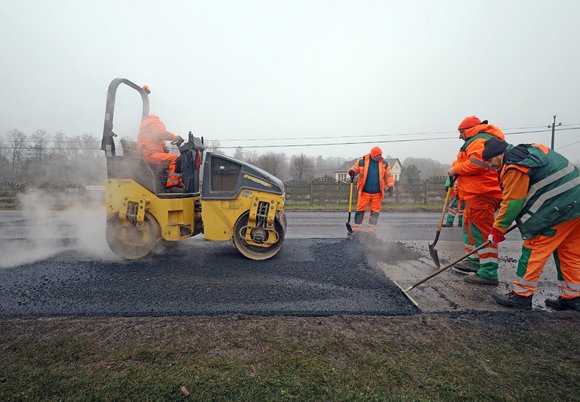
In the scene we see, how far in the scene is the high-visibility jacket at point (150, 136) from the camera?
4738mm

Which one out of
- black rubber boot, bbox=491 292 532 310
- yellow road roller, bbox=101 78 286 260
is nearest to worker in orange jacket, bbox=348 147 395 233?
yellow road roller, bbox=101 78 286 260

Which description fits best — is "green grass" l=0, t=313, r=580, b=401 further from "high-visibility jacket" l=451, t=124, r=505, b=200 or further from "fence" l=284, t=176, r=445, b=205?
"fence" l=284, t=176, r=445, b=205

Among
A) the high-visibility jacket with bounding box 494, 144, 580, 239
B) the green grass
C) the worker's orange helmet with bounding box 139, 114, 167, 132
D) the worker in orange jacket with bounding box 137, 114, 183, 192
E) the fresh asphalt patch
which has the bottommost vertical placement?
the fresh asphalt patch

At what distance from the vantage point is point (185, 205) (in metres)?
4.70

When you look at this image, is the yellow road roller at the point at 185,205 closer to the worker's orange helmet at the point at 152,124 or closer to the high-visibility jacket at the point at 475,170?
the worker's orange helmet at the point at 152,124

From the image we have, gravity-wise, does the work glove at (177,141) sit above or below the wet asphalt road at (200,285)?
above

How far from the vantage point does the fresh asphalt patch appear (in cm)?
298

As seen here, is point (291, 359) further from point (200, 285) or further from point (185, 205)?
point (185, 205)

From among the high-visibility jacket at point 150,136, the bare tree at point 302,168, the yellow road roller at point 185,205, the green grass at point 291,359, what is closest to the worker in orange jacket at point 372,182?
the yellow road roller at point 185,205

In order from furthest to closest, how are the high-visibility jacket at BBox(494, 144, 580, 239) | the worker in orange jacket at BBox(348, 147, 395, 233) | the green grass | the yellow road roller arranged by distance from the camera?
the worker in orange jacket at BBox(348, 147, 395, 233) → the yellow road roller → the high-visibility jacket at BBox(494, 144, 580, 239) → the green grass

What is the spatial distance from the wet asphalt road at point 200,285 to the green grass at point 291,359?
0.27 metres

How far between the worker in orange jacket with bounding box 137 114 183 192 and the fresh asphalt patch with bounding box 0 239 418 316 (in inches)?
54.9

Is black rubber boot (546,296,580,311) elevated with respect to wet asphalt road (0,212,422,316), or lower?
Answer: elevated

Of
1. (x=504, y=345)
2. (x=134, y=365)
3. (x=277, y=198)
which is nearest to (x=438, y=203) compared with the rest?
(x=277, y=198)
